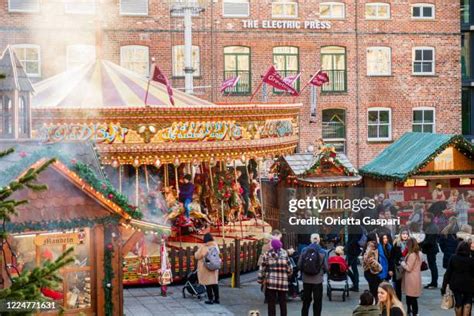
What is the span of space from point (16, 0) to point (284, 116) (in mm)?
Result: 15948

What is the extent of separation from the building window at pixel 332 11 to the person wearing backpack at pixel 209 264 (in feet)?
71.1

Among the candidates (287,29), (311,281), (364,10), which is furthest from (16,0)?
(311,281)

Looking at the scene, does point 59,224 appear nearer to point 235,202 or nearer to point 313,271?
point 313,271

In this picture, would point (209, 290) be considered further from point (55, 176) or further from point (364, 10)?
point (364, 10)

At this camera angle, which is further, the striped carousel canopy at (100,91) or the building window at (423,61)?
the building window at (423,61)

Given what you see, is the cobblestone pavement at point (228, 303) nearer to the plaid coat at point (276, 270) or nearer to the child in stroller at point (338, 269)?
the child in stroller at point (338, 269)

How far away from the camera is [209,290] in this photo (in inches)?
708

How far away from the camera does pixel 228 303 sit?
59.8ft

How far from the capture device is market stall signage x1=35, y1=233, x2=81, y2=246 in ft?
42.7

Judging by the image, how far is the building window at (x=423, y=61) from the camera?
39.3 metres

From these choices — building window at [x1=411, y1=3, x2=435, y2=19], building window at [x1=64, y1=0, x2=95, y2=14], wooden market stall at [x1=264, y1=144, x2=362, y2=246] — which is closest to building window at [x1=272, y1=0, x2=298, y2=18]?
building window at [x1=411, y1=3, x2=435, y2=19]

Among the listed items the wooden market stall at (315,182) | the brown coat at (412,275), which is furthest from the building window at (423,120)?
the brown coat at (412,275)

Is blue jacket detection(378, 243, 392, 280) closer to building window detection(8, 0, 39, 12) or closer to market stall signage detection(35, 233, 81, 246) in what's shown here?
market stall signage detection(35, 233, 81, 246)

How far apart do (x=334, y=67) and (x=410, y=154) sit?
Answer: 34.7 ft
